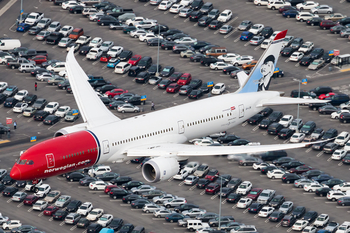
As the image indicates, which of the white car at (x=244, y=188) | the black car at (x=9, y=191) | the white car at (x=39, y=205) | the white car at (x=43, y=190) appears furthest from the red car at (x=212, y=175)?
the black car at (x=9, y=191)

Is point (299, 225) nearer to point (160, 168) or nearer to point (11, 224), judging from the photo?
point (160, 168)

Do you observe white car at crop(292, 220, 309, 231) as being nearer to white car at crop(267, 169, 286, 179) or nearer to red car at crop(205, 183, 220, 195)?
white car at crop(267, 169, 286, 179)

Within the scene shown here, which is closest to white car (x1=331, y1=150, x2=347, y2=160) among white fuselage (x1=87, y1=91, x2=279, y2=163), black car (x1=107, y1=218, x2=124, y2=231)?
white fuselage (x1=87, y1=91, x2=279, y2=163)

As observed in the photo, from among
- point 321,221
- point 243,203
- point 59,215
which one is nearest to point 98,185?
point 59,215

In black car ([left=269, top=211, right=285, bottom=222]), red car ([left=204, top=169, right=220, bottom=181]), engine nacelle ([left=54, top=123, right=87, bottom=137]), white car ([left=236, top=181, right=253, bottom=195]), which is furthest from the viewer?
red car ([left=204, top=169, right=220, bottom=181])

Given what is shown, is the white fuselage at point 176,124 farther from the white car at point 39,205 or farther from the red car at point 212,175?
the white car at point 39,205

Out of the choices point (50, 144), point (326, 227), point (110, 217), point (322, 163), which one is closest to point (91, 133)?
point (50, 144)
